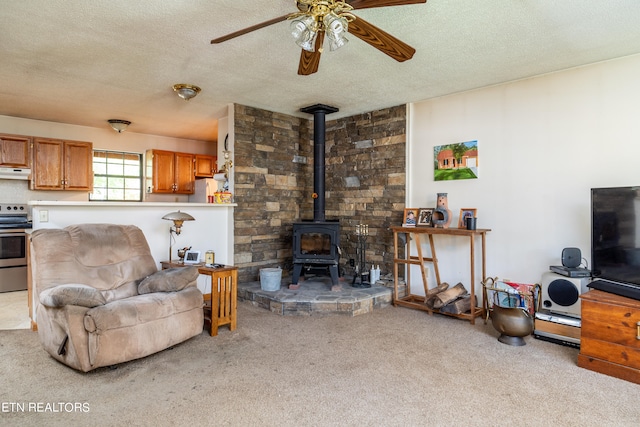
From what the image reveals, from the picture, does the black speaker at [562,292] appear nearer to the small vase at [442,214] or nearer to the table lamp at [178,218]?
the small vase at [442,214]

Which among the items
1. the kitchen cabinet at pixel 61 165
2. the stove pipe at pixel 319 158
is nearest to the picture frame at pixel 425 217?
the stove pipe at pixel 319 158

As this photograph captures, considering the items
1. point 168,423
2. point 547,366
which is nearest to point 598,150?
point 547,366

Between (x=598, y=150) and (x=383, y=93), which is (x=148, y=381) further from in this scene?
(x=598, y=150)

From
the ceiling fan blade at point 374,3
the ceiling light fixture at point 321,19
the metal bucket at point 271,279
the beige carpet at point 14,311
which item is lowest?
the beige carpet at point 14,311

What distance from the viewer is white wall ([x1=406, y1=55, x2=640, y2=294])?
3215 mm

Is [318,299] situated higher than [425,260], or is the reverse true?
[425,260]

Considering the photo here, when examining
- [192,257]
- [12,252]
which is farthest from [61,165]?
[192,257]

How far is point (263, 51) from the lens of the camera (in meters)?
3.11

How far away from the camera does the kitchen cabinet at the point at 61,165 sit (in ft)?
17.6

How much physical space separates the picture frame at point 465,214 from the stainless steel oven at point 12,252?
5.60 metres

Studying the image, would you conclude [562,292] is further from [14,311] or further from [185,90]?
[14,311]

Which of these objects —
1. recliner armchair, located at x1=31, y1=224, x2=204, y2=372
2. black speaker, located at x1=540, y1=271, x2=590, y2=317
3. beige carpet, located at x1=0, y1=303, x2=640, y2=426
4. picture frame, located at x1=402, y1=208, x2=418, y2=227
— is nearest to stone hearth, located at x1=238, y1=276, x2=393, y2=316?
beige carpet, located at x1=0, y1=303, x2=640, y2=426

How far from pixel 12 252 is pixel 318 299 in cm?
429

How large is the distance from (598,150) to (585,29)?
1119 mm
